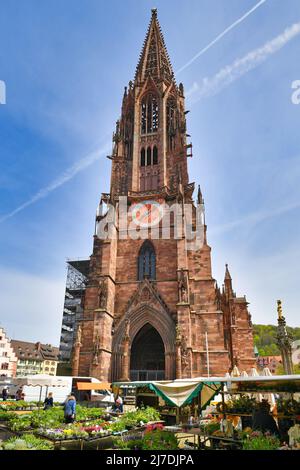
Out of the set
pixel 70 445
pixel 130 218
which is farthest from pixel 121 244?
pixel 70 445

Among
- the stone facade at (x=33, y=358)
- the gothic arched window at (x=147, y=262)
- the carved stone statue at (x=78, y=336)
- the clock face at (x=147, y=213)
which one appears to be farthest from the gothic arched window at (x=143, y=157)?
the stone facade at (x=33, y=358)

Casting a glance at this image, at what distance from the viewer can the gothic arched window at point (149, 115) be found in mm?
36250

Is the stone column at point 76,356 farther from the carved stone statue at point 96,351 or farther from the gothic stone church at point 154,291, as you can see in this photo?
the carved stone statue at point 96,351

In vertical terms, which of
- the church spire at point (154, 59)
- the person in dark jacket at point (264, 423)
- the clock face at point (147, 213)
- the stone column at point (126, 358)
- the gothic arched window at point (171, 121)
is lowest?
the person in dark jacket at point (264, 423)

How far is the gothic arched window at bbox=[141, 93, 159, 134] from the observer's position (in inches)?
1427

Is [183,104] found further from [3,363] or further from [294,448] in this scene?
[3,363]

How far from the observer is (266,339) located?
98.6 m

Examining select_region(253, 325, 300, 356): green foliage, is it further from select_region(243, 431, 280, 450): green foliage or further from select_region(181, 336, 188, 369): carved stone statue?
select_region(243, 431, 280, 450): green foliage

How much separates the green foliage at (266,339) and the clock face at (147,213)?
69.5 m

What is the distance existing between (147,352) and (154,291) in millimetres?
5935

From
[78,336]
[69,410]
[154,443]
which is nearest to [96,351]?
[78,336]

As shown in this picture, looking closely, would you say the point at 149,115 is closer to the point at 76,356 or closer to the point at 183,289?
the point at 183,289

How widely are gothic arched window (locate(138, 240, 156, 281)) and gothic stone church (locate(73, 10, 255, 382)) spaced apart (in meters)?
0.09
